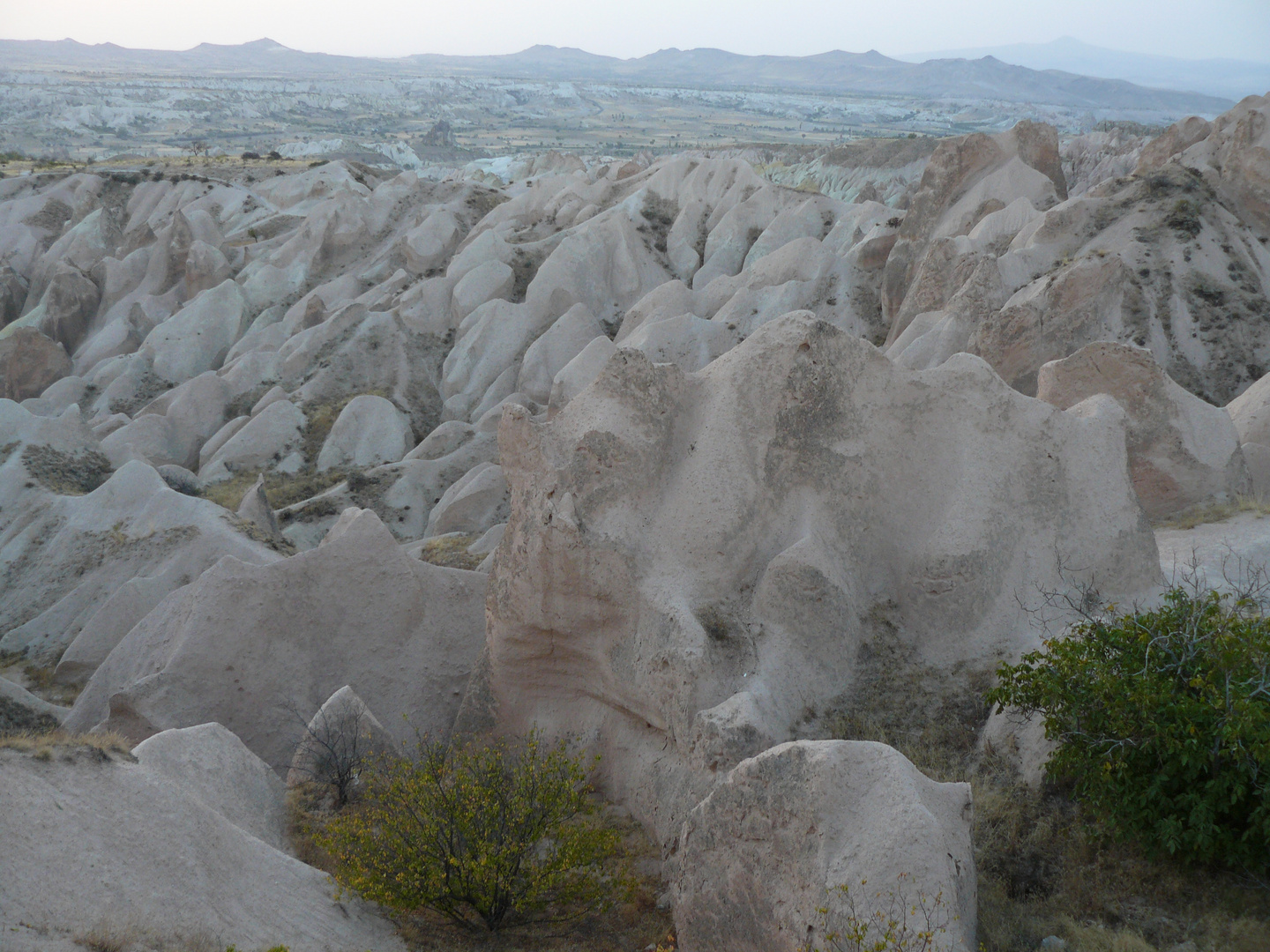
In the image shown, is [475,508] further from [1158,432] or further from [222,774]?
[1158,432]

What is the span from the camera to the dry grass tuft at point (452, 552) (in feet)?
60.0

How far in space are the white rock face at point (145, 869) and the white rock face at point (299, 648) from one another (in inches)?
152

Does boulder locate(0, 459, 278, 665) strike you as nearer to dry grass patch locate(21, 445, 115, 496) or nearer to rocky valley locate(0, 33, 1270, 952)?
rocky valley locate(0, 33, 1270, 952)

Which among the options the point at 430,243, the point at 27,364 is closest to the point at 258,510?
the point at 27,364

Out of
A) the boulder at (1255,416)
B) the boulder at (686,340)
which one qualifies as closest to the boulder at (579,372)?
the boulder at (686,340)

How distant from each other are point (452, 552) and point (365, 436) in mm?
12465

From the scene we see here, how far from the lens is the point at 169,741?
938 centimetres

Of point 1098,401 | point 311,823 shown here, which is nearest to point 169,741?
point 311,823

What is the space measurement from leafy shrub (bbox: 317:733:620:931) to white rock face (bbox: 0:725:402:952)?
43 centimetres

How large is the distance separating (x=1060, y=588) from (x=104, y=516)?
1911 centimetres

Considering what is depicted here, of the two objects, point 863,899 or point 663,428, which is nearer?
point 863,899

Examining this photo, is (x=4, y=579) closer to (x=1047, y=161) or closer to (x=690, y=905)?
(x=690, y=905)

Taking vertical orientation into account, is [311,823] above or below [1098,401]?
below

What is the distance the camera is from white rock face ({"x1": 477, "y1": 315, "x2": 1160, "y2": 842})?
10.2 m
